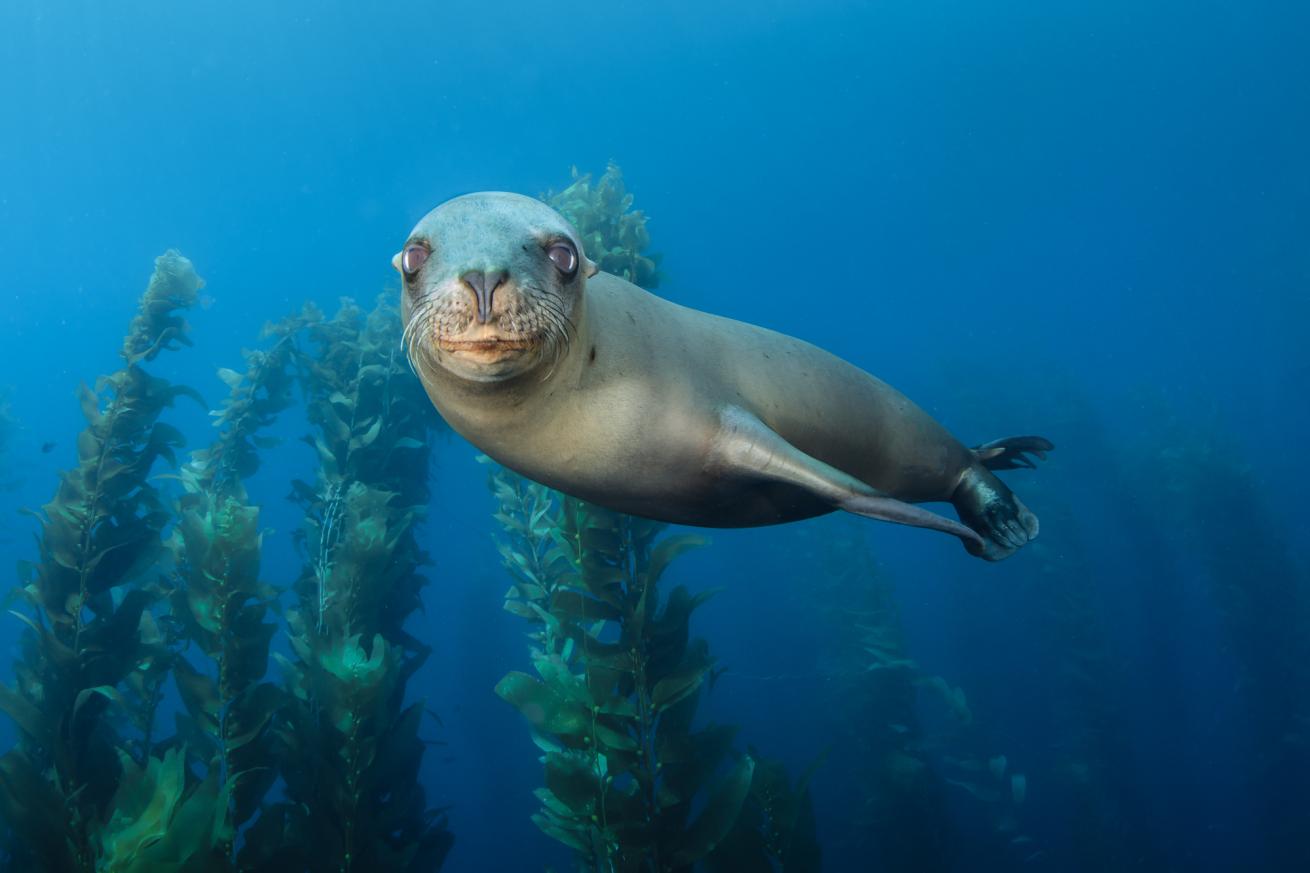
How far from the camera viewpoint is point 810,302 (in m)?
59.7

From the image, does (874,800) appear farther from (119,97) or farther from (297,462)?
(119,97)

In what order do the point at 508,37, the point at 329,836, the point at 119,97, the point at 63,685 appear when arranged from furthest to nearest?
the point at 119,97
the point at 508,37
the point at 63,685
the point at 329,836

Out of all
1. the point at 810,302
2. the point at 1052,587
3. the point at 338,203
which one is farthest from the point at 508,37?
the point at 1052,587

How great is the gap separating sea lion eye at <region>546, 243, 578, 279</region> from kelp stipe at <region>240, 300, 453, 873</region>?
2.52 meters

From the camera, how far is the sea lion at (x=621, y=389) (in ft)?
5.25

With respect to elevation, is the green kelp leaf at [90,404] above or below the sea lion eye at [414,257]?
above

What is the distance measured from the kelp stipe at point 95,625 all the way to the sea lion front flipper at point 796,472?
2.41 metres

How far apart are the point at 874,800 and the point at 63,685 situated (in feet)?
25.7

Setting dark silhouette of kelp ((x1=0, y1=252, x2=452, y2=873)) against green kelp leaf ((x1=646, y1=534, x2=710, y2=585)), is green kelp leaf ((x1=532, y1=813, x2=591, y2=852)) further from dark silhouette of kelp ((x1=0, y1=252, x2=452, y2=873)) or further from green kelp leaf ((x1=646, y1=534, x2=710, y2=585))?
green kelp leaf ((x1=646, y1=534, x2=710, y2=585))

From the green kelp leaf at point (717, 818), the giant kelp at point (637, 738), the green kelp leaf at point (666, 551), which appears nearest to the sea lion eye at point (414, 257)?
the giant kelp at point (637, 738)

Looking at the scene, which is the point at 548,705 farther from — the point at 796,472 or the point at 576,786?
the point at 796,472

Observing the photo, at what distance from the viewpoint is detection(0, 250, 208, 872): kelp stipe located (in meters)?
2.81

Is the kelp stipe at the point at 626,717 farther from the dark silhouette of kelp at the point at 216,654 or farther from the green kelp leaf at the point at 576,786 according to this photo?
the dark silhouette of kelp at the point at 216,654

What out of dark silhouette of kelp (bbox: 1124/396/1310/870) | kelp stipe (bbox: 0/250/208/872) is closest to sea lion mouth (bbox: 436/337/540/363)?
kelp stipe (bbox: 0/250/208/872)
